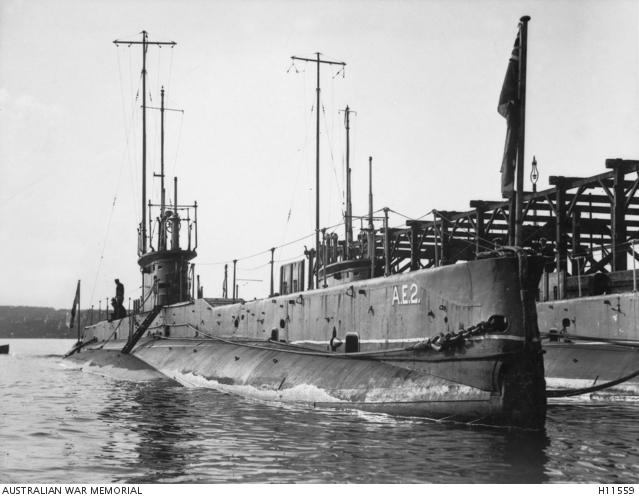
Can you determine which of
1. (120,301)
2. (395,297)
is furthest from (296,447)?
(120,301)

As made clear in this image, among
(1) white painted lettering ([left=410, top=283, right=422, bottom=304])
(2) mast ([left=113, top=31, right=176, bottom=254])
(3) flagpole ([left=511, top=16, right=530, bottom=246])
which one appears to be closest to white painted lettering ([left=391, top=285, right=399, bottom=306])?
(1) white painted lettering ([left=410, top=283, right=422, bottom=304])

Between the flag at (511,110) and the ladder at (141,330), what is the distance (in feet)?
72.3

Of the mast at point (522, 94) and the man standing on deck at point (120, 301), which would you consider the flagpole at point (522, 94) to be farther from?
the man standing on deck at point (120, 301)

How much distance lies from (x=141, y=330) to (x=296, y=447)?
22215 millimetres

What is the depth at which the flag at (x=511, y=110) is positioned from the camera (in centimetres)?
1405

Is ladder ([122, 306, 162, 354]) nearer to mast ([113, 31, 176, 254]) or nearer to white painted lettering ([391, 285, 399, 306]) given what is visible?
mast ([113, 31, 176, 254])

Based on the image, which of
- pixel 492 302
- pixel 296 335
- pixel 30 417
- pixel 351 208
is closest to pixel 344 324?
pixel 296 335

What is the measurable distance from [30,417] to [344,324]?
283 inches

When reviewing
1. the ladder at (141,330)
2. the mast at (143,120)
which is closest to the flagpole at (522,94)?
the ladder at (141,330)

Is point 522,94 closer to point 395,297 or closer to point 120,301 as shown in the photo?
point 395,297

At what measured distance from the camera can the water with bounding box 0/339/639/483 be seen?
408 inches

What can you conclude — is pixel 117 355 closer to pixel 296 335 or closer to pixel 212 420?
pixel 296 335

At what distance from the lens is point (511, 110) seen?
46.3 feet

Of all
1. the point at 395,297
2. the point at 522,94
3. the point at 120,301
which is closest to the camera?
the point at 522,94
